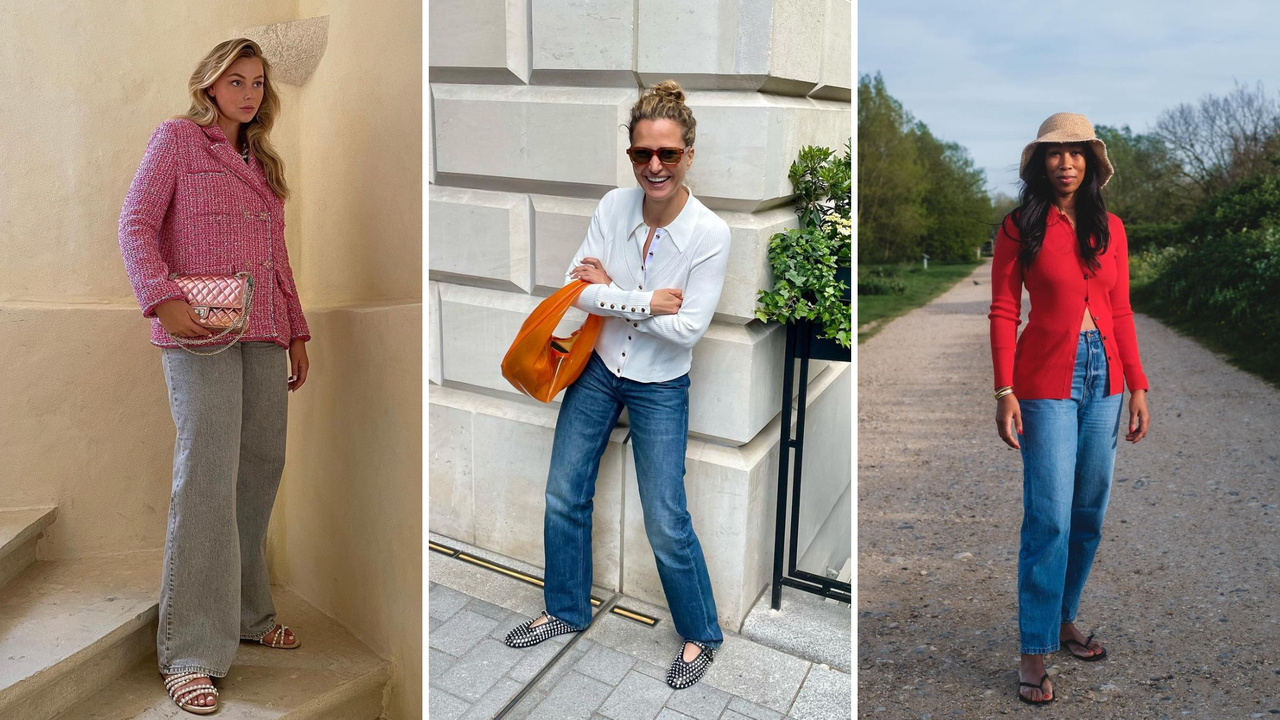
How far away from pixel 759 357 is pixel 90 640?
2.19 meters

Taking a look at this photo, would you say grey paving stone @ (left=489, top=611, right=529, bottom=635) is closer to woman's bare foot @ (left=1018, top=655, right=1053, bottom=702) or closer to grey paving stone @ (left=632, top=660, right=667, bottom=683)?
grey paving stone @ (left=632, top=660, right=667, bottom=683)

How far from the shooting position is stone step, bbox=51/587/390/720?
262cm

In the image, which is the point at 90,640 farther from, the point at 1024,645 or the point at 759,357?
the point at 1024,645

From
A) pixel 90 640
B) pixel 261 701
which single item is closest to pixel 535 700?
pixel 261 701

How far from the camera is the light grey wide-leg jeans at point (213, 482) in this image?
100 inches

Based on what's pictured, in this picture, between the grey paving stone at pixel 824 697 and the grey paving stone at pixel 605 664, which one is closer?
the grey paving stone at pixel 824 697

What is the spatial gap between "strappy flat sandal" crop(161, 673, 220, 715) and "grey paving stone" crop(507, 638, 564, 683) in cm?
89

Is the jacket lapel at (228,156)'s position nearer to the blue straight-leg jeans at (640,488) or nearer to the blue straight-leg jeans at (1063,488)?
the blue straight-leg jeans at (640,488)

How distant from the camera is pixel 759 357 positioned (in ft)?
9.96

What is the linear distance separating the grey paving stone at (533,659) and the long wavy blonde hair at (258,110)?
1.68 m

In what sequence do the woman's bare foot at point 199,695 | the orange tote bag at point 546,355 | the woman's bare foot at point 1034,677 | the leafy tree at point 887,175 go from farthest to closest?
1. the leafy tree at point 887,175
2. the orange tote bag at point 546,355
3. the woman's bare foot at point 1034,677
4. the woman's bare foot at point 199,695

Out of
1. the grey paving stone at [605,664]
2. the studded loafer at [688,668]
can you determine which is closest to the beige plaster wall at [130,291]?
the grey paving stone at [605,664]

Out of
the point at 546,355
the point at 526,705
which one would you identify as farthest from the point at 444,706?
the point at 546,355

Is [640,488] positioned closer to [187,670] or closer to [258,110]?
[187,670]
